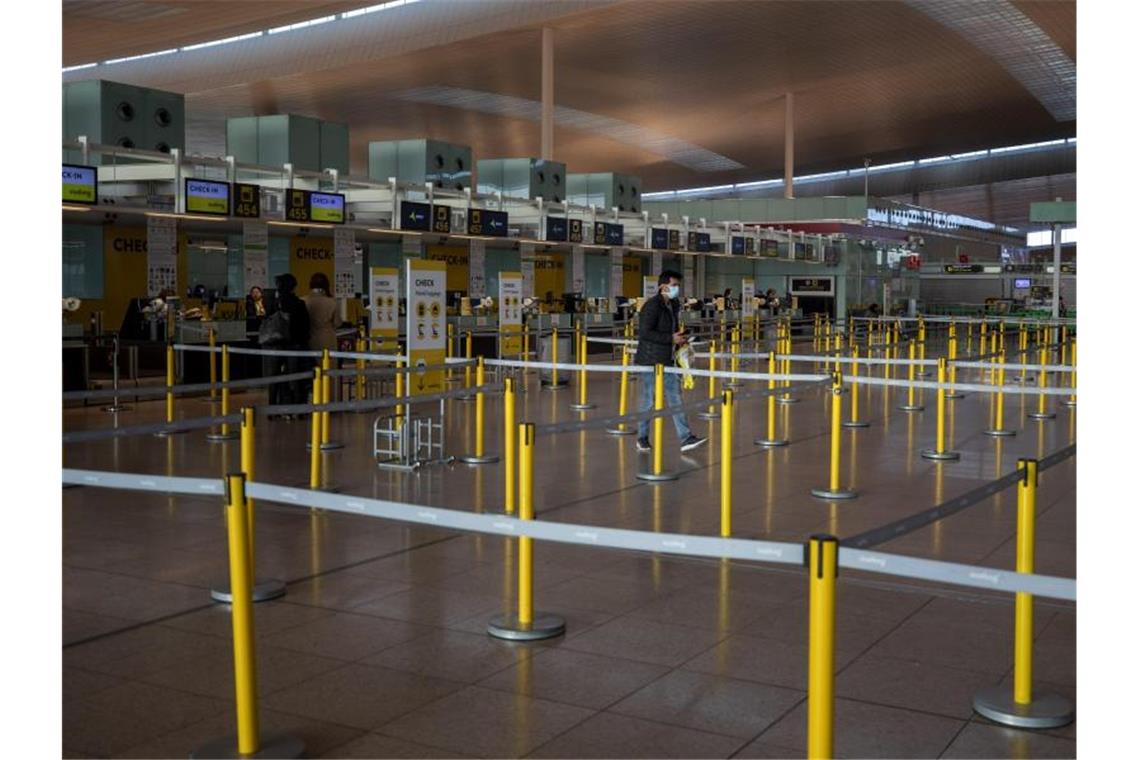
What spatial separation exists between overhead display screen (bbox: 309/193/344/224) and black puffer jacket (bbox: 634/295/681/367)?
6847 millimetres

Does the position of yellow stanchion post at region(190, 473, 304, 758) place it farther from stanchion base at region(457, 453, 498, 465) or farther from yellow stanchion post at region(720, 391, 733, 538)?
stanchion base at region(457, 453, 498, 465)

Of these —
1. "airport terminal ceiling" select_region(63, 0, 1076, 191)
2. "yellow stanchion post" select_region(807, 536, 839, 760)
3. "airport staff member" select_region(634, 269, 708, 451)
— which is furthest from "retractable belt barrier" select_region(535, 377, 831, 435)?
"airport terminal ceiling" select_region(63, 0, 1076, 191)

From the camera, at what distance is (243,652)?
4266mm

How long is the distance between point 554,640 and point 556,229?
55.8 ft

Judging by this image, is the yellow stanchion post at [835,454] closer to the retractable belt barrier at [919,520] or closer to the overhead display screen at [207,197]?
the retractable belt barrier at [919,520]

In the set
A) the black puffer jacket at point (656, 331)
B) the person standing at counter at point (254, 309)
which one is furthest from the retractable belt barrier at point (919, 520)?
the person standing at counter at point (254, 309)

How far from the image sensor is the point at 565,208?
74.7 feet

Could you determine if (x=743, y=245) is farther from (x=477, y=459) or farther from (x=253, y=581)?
(x=253, y=581)

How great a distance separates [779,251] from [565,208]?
47.5 feet

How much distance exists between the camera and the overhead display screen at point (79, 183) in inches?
534

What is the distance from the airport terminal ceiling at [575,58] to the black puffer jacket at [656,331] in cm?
2023

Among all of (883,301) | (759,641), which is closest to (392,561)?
(759,641)

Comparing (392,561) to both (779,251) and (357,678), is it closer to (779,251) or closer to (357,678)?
(357,678)

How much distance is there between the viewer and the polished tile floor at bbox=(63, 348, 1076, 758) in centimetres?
454
